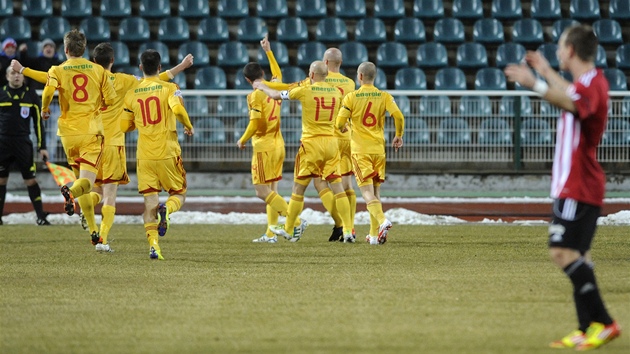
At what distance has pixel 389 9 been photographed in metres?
21.9

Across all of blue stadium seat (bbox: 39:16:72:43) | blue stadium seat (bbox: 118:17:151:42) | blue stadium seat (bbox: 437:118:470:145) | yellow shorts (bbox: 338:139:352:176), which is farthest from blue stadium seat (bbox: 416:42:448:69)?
yellow shorts (bbox: 338:139:352:176)

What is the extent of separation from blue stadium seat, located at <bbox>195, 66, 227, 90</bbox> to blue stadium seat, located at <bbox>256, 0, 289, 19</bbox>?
1883 mm

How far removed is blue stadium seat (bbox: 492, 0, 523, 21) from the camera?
2200cm

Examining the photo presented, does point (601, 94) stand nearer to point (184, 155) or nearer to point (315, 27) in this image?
point (184, 155)

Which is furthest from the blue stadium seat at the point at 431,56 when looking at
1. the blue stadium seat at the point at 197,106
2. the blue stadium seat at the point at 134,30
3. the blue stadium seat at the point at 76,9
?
the blue stadium seat at the point at 76,9

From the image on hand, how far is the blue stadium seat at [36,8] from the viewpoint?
21.7 meters

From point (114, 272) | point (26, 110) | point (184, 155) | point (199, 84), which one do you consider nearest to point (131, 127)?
point (114, 272)

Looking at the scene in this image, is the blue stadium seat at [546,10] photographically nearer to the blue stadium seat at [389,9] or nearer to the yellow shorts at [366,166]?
the blue stadium seat at [389,9]

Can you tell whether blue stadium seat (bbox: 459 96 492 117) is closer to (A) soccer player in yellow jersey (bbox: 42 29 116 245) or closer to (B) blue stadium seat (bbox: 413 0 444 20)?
(B) blue stadium seat (bbox: 413 0 444 20)

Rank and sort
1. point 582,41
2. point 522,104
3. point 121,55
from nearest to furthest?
1. point 582,41
2. point 522,104
3. point 121,55

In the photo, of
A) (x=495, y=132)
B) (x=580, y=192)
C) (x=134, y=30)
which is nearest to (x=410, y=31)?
(x=495, y=132)

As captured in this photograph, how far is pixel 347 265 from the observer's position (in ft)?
31.5

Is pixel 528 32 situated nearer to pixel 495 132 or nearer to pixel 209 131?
pixel 495 132

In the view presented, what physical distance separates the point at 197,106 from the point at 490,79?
234 inches
